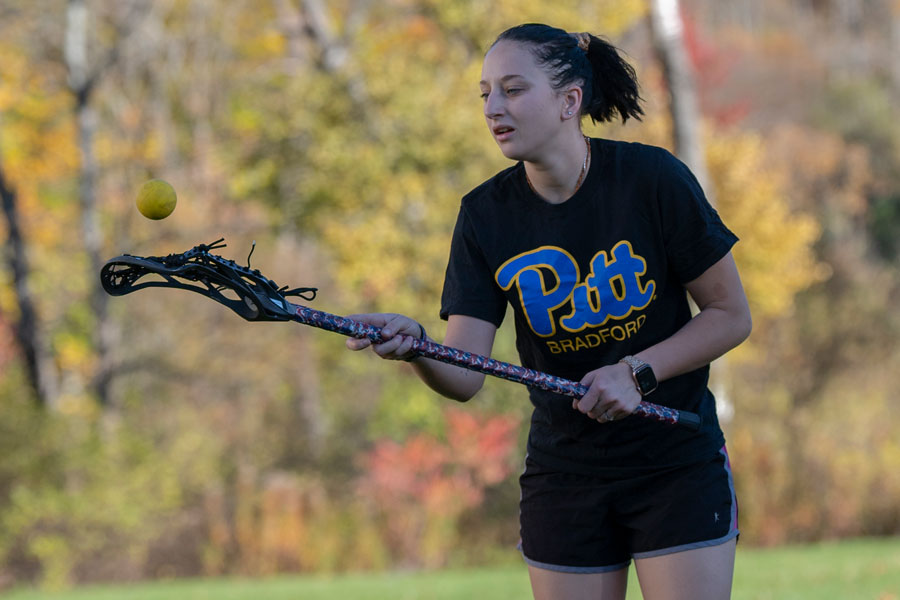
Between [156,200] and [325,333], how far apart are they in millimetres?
17593

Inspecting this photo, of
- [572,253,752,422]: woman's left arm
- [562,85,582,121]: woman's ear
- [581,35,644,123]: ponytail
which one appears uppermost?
[581,35,644,123]: ponytail

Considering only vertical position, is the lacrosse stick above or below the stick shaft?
above

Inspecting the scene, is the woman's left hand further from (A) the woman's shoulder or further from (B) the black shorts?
(A) the woman's shoulder

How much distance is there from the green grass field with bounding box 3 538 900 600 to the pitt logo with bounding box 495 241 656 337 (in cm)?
471

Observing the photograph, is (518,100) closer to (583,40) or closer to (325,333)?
(583,40)

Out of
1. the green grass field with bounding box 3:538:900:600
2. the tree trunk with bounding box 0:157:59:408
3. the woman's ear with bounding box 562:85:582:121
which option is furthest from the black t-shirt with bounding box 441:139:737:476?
the tree trunk with bounding box 0:157:59:408

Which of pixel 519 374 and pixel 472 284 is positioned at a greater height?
pixel 472 284

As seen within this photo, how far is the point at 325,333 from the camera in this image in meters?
20.3

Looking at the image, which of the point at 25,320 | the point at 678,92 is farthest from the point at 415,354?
the point at 25,320

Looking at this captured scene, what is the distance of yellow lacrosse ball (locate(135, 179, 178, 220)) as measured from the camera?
109 inches

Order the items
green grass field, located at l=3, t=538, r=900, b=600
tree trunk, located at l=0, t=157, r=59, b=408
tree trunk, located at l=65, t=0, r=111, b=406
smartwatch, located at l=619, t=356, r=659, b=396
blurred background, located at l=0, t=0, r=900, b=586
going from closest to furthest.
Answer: smartwatch, located at l=619, t=356, r=659, b=396, green grass field, located at l=3, t=538, r=900, b=600, blurred background, located at l=0, t=0, r=900, b=586, tree trunk, located at l=0, t=157, r=59, b=408, tree trunk, located at l=65, t=0, r=111, b=406

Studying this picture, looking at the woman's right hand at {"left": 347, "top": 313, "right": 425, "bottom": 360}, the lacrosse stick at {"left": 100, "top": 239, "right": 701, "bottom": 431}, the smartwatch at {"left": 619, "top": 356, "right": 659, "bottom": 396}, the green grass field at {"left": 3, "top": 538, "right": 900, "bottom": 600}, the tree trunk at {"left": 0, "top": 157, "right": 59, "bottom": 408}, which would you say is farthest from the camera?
the tree trunk at {"left": 0, "top": 157, "right": 59, "bottom": 408}

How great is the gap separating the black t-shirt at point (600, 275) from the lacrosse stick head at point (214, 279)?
681 millimetres

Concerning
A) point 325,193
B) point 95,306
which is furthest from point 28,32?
point 325,193
